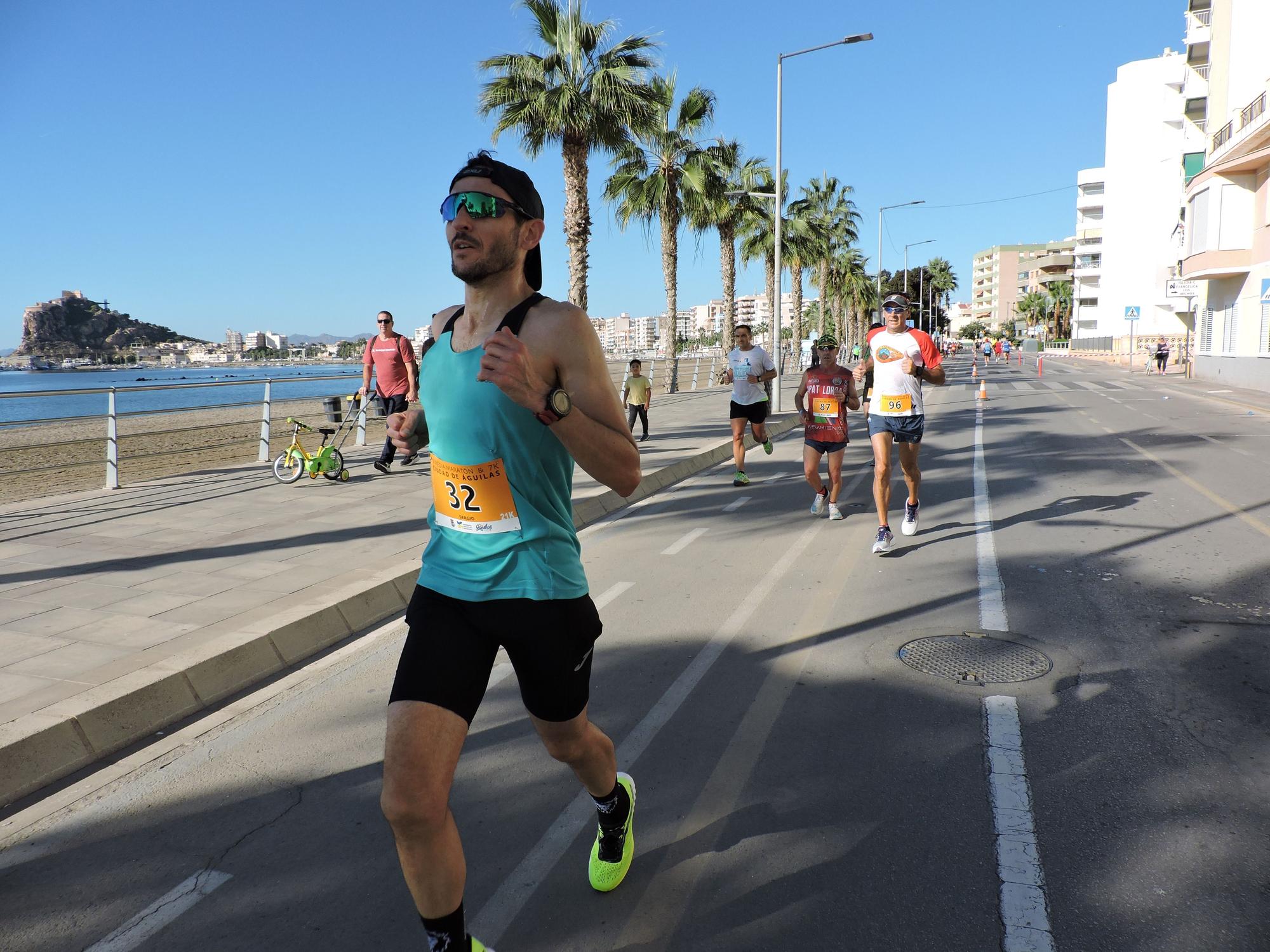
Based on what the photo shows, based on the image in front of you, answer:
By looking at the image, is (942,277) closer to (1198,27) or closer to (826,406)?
(1198,27)

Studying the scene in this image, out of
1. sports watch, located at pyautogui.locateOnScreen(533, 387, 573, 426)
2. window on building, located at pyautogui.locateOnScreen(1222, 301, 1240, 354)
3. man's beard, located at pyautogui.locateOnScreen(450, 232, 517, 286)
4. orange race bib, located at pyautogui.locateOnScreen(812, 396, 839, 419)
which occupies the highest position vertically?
window on building, located at pyautogui.locateOnScreen(1222, 301, 1240, 354)

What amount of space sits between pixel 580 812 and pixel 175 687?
7.63 ft

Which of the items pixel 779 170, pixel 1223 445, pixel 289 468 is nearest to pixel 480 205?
pixel 289 468

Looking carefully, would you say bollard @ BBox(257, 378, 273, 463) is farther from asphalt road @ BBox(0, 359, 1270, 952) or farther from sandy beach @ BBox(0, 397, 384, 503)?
asphalt road @ BBox(0, 359, 1270, 952)

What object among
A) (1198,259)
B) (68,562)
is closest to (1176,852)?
(68,562)

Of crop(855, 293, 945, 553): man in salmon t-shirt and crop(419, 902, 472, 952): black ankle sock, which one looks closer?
crop(419, 902, 472, 952): black ankle sock

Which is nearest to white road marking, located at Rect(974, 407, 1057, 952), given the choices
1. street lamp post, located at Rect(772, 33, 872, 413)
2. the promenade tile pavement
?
the promenade tile pavement

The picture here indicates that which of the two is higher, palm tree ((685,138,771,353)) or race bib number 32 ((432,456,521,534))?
palm tree ((685,138,771,353))

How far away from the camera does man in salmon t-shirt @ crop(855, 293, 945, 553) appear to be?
24.6 feet

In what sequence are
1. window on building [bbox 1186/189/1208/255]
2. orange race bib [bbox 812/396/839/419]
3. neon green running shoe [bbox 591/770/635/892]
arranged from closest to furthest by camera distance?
1. neon green running shoe [bbox 591/770/635/892]
2. orange race bib [bbox 812/396/839/419]
3. window on building [bbox 1186/189/1208/255]

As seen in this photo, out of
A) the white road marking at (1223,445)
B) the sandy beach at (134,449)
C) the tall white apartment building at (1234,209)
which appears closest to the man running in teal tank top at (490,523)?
the sandy beach at (134,449)

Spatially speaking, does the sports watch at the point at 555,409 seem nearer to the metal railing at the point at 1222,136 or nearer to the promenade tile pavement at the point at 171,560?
the promenade tile pavement at the point at 171,560

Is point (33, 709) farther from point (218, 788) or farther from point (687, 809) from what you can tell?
point (687, 809)

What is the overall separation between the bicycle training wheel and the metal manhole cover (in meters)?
8.57
